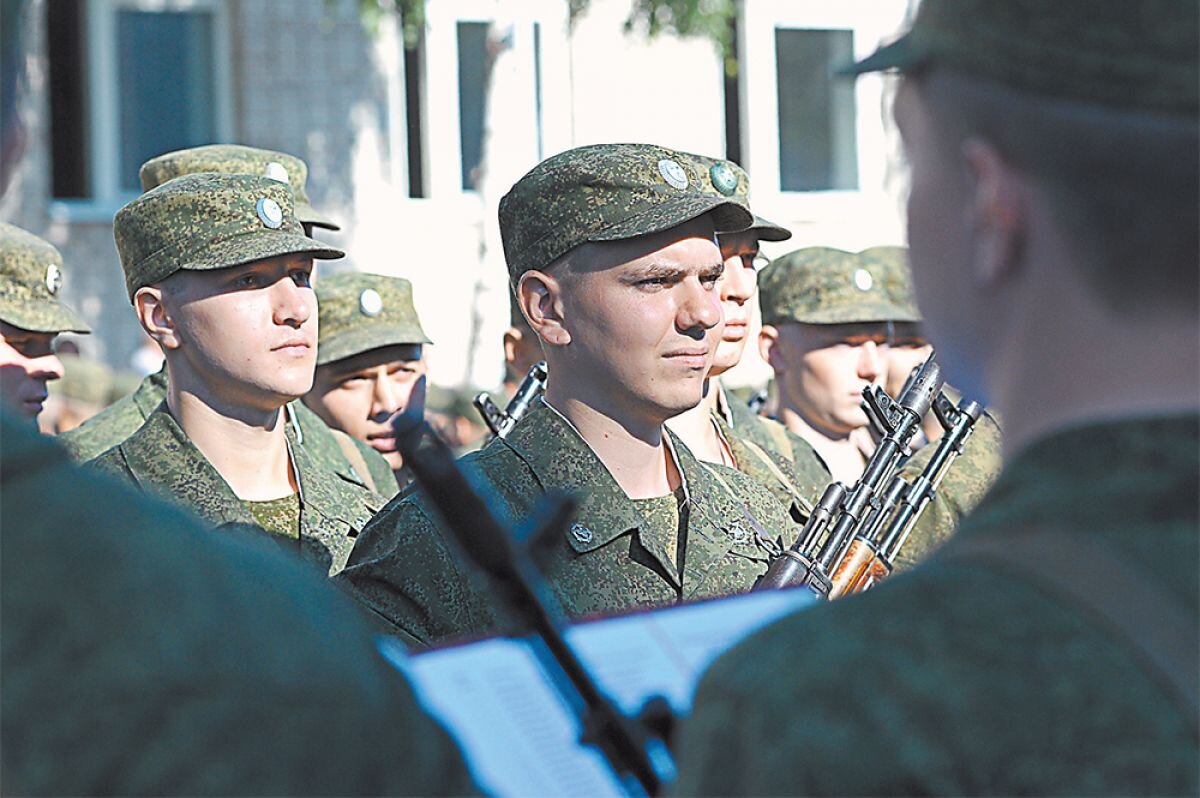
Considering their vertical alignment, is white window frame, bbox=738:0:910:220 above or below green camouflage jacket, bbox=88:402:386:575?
above

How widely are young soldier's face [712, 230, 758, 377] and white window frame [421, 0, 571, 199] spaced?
923 centimetres

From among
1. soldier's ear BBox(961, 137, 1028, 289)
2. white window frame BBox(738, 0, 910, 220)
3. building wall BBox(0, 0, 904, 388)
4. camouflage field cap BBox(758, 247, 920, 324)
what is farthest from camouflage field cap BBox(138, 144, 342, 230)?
white window frame BBox(738, 0, 910, 220)

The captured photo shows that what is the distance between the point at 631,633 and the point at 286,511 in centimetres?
301

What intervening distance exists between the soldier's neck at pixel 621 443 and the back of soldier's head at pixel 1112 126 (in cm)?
237

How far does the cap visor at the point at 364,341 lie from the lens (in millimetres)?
6508

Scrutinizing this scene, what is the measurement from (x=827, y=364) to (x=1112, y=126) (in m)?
5.47

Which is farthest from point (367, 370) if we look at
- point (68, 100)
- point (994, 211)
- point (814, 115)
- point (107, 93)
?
point (814, 115)

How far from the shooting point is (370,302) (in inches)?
A: 268

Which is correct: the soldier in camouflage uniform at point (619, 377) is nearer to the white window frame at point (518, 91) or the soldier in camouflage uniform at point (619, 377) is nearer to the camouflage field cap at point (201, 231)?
the camouflage field cap at point (201, 231)

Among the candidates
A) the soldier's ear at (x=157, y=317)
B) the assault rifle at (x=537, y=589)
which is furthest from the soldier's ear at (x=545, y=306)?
the assault rifle at (x=537, y=589)

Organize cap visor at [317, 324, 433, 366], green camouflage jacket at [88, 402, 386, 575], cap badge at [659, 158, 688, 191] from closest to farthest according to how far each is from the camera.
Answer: cap badge at [659, 158, 688, 191], green camouflage jacket at [88, 402, 386, 575], cap visor at [317, 324, 433, 366]

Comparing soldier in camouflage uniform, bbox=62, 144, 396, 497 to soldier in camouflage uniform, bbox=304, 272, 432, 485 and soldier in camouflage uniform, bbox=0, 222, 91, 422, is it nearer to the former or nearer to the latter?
soldier in camouflage uniform, bbox=0, 222, 91, 422

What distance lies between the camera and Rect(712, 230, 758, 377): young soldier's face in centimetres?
573

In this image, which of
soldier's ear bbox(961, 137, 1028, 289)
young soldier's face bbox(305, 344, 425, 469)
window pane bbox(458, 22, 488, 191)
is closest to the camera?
soldier's ear bbox(961, 137, 1028, 289)
